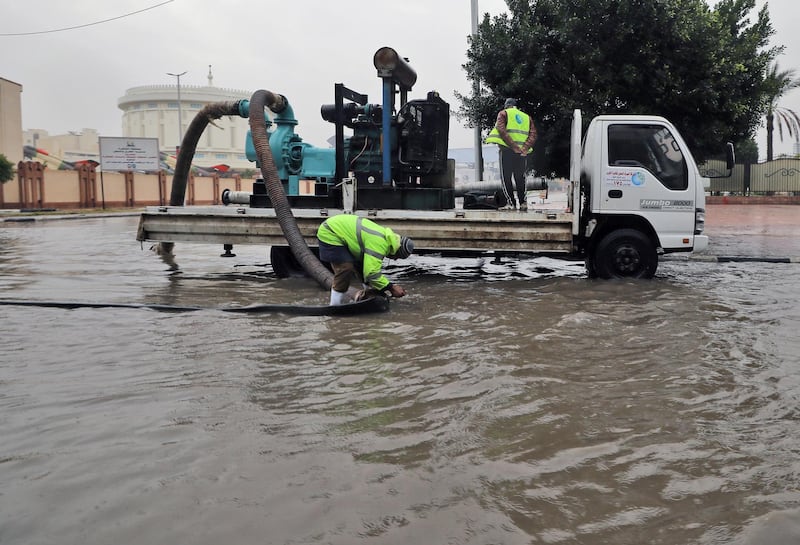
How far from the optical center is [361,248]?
6824mm

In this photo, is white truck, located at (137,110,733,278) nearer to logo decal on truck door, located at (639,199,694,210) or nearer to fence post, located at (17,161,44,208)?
logo decal on truck door, located at (639,199,694,210)

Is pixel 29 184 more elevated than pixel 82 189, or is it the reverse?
pixel 29 184

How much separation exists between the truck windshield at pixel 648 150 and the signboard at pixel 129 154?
→ 105 ft

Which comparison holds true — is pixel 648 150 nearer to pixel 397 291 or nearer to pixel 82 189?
pixel 397 291

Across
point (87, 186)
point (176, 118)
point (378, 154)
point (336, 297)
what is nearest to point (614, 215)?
point (378, 154)

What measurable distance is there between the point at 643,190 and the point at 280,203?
15.0ft

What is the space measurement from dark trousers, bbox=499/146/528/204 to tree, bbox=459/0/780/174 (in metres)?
4.85

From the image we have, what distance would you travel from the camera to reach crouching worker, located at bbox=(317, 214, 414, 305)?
6703 millimetres

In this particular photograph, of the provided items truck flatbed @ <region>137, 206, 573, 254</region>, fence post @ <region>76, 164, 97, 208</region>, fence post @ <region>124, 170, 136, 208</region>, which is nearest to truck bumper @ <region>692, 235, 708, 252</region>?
truck flatbed @ <region>137, 206, 573, 254</region>

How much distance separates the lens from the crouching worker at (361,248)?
22.0 ft

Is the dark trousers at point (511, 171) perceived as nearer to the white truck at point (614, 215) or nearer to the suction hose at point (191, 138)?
the white truck at point (614, 215)

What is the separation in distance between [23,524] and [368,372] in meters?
2.53

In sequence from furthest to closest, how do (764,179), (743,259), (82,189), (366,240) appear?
(82,189), (764,179), (743,259), (366,240)

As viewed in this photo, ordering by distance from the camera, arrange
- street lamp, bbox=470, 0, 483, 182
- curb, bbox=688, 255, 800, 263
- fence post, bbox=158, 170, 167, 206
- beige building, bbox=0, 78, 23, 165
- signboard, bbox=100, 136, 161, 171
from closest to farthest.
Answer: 1. curb, bbox=688, 255, 800, 263
2. street lamp, bbox=470, 0, 483, 182
3. signboard, bbox=100, 136, 161, 171
4. fence post, bbox=158, 170, 167, 206
5. beige building, bbox=0, 78, 23, 165
